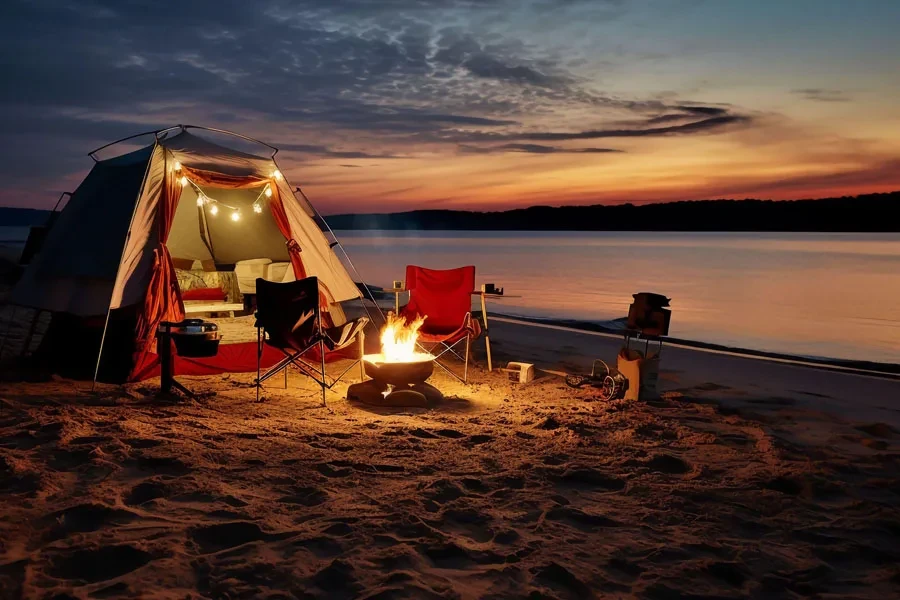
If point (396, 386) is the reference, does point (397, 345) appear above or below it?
above

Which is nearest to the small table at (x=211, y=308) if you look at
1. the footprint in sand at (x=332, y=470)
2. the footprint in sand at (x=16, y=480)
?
the footprint in sand at (x=16, y=480)

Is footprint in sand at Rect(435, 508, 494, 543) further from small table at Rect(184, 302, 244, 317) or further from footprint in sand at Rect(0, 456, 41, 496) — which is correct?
small table at Rect(184, 302, 244, 317)

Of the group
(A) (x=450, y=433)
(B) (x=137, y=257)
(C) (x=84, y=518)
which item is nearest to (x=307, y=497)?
(C) (x=84, y=518)

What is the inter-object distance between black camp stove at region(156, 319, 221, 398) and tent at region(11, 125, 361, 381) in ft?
1.99

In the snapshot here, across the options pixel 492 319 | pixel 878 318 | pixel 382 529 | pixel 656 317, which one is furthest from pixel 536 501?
pixel 878 318

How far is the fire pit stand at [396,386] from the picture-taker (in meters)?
4.89

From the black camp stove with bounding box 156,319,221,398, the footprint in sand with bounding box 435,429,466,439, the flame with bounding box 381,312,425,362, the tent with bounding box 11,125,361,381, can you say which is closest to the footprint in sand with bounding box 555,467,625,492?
the footprint in sand with bounding box 435,429,466,439

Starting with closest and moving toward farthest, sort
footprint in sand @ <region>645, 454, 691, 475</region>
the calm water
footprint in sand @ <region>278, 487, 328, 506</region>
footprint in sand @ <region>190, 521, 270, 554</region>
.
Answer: footprint in sand @ <region>190, 521, 270, 554</region> → footprint in sand @ <region>278, 487, 328, 506</region> → footprint in sand @ <region>645, 454, 691, 475</region> → the calm water

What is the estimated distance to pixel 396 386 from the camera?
5008 millimetres

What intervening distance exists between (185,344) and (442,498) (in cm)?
259

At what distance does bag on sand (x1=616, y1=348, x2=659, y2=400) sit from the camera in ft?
16.5

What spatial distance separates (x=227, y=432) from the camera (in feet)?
13.2

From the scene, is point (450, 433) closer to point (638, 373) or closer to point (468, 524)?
point (468, 524)

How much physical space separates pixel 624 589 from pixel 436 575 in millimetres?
639
